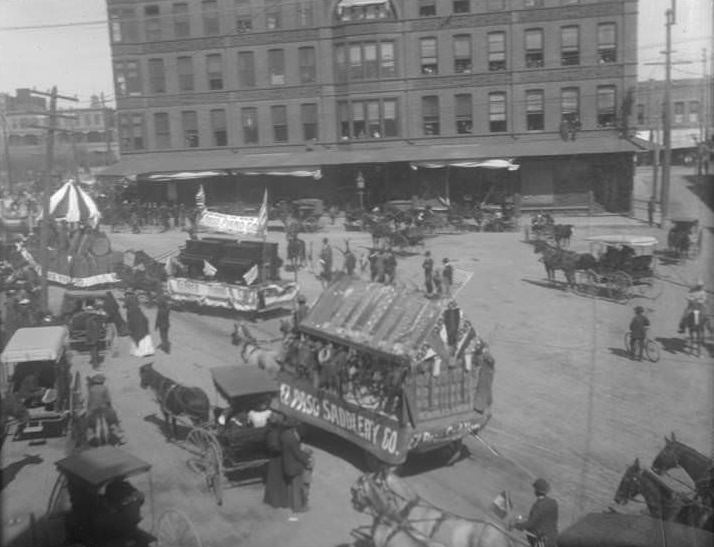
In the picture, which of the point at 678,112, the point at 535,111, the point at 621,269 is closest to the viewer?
the point at 621,269

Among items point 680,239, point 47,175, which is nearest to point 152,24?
point 47,175

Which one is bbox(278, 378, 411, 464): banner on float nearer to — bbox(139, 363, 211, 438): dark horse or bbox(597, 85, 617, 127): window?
bbox(139, 363, 211, 438): dark horse

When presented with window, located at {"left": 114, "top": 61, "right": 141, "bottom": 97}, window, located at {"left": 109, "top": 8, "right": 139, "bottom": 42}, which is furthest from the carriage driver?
window, located at {"left": 109, "top": 8, "right": 139, "bottom": 42}

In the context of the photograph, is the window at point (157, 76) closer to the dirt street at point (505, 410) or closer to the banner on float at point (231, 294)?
the banner on float at point (231, 294)

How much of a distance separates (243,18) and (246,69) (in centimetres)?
82

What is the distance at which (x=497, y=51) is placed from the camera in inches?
642

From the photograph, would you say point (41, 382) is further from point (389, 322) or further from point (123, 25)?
point (123, 25)

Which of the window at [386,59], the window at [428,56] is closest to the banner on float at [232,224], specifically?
the window at [386,59]

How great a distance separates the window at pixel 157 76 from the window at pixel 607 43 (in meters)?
10.3

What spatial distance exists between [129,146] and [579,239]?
13.9 metres

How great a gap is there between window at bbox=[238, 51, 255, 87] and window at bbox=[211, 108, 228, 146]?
0.60 metres

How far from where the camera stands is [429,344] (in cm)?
891

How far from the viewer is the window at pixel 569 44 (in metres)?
16.0

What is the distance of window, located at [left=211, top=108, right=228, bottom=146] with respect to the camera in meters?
12.1
